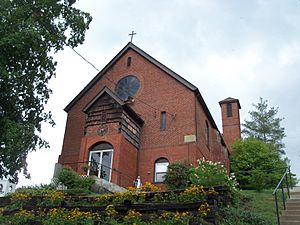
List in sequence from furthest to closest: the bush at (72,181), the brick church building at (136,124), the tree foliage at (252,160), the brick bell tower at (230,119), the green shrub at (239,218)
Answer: the brick bell tower at (230,119), the tree foliage at (252,160), the brick church building at (136,124), the bush at (72,181), the green shrub at (239,218)

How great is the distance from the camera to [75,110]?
2602 cm

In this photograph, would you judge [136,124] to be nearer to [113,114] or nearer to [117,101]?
[113,114]

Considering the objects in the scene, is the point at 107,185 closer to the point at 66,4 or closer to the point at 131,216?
the point at 131,216

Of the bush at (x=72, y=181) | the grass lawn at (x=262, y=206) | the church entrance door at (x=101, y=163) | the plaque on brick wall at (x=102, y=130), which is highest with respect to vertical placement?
the plaque on brick wall at (x=102, y=130)

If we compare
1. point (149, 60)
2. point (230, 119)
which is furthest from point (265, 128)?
point (149, 60)

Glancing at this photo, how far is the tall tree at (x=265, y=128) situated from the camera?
4797cm

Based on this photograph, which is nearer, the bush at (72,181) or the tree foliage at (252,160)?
the bush at (72,181)

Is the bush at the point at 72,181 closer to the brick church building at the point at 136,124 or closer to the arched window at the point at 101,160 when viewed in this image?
the brick church building at the point at 136,124

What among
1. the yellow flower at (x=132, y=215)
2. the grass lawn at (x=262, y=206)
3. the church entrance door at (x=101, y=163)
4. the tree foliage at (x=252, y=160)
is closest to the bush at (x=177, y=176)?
the grass lawn at (x=262, y=206)

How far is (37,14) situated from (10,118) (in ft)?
19.7

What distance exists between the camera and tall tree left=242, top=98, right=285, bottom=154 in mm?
47969

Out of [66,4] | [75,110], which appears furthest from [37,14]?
[75,110]

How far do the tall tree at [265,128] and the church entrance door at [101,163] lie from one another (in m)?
31.7

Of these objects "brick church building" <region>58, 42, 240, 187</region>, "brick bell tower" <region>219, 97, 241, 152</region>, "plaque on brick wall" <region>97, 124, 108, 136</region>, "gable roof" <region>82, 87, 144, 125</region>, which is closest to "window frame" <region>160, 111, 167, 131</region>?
"brick church building" <region>58, 42, 240, 187</region>
